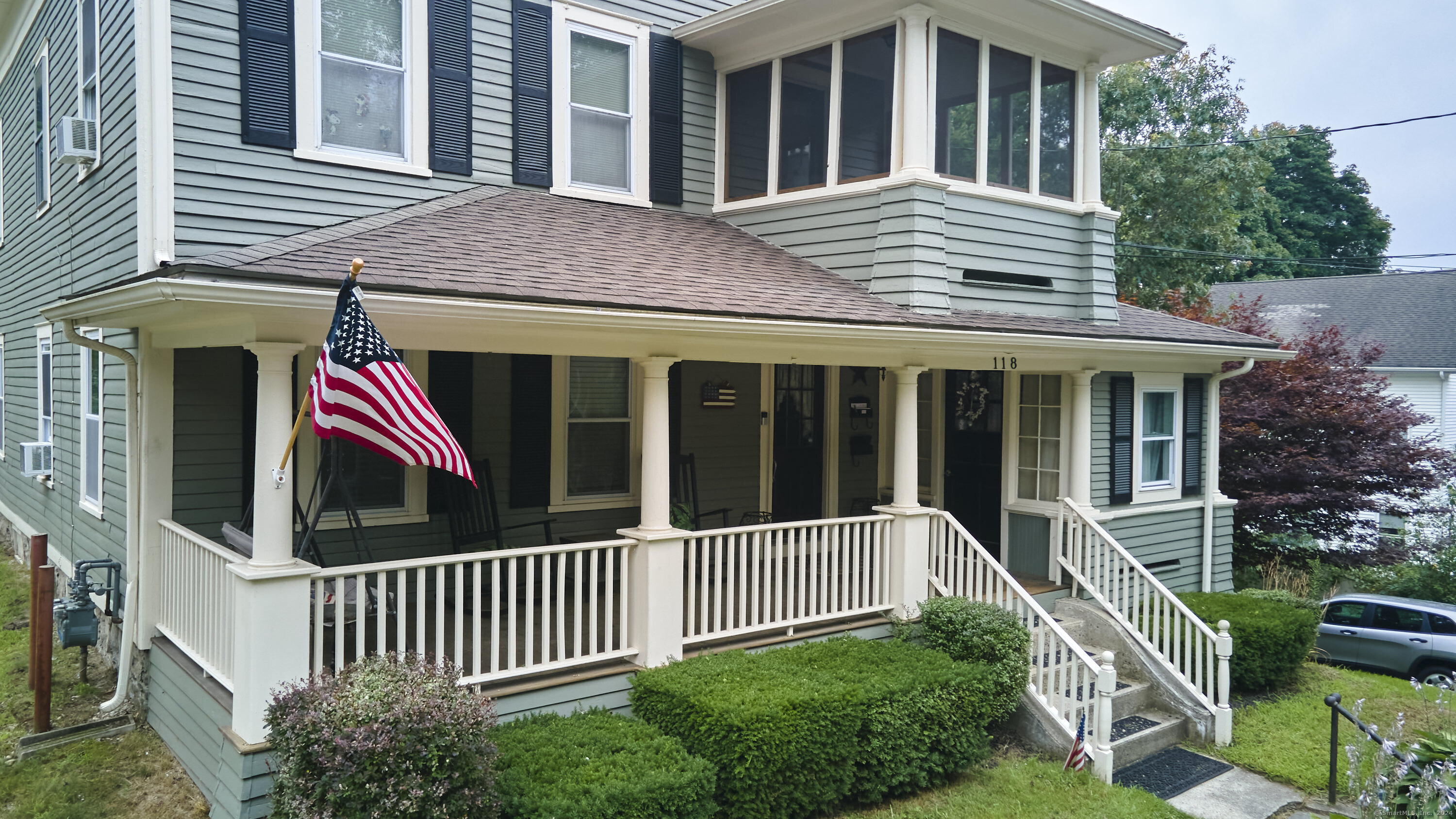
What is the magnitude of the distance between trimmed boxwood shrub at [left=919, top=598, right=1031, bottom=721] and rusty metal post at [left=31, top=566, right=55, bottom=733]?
6221mm

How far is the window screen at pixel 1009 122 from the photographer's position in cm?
895

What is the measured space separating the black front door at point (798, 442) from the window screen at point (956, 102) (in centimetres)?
273

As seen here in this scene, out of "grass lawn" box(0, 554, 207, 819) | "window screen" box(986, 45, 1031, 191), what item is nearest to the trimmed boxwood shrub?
"window screen" box(986, 45, 1031, 191)

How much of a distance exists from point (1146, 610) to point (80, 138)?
9496 mm

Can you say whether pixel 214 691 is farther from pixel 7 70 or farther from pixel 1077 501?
pixel 7 70

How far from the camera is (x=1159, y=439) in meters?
10.6

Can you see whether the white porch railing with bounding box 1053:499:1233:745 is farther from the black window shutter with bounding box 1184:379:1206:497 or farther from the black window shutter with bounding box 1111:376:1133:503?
the black window shutter with bounding box 1184:379:1206:497

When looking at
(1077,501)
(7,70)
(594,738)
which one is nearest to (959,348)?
(1077,501)

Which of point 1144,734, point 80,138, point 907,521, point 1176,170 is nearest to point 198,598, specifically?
point 80,138

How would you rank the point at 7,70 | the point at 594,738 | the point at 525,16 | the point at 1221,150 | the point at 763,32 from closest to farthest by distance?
1. the point at 594,738
2. the point at 525,16
3. the point at 763,32
4. the point at 7,70
5. the point at 1221,150

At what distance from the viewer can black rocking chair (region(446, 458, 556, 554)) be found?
24.8ft

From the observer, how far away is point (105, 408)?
7.59 metres

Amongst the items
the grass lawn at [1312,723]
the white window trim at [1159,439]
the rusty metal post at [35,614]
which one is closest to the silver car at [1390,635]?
the grass lawn at [1312,723]

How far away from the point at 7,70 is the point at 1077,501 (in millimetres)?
13278
